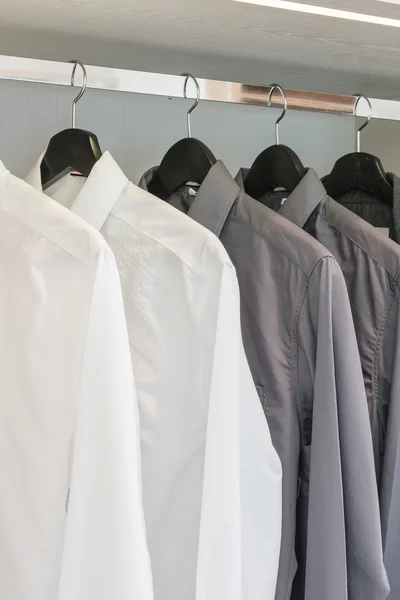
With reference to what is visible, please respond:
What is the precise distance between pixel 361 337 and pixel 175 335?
0.73ft

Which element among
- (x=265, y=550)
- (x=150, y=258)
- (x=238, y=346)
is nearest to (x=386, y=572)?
(x=265, y=550)

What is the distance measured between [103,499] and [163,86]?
0.43m

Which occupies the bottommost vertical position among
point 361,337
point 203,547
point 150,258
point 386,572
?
point 386,572

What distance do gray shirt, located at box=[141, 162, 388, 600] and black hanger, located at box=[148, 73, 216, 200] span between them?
0.11 ft

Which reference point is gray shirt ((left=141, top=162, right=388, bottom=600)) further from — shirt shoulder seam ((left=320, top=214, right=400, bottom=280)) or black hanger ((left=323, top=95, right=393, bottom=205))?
black hanger ((left=323, top=95, right=393, bottom=205))

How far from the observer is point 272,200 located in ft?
2.83

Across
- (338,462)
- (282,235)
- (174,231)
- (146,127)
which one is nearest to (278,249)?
(282,235)

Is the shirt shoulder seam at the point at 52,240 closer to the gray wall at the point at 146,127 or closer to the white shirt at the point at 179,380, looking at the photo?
the white shirt at the point at 179,380

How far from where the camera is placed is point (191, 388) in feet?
2.03

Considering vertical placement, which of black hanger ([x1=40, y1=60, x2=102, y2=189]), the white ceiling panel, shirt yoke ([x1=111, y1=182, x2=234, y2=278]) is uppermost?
the white ceiling panel

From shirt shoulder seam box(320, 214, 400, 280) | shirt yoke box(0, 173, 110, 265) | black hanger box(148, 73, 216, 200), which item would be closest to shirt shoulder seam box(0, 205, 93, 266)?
shirt yoke box(0, 173, 110, 265)

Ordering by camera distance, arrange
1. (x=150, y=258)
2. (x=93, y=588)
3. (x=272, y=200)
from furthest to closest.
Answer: (x=272, y=200)
(x=150, y=258)
(x=93, y=588)

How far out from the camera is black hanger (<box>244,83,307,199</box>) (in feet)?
2.49

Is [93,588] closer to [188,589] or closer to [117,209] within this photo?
[188,589]
